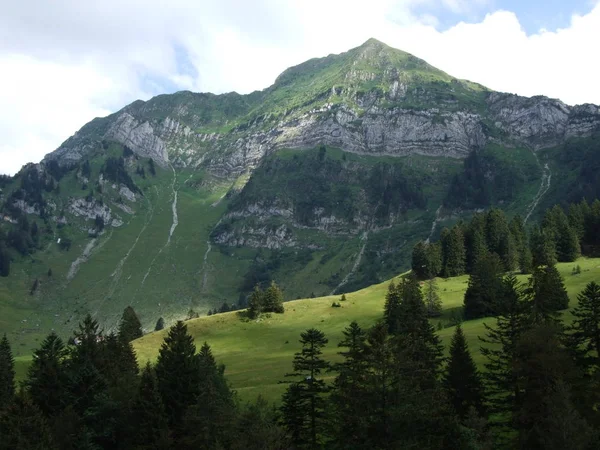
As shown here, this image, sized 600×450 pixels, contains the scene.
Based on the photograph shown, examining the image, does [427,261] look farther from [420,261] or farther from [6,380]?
[6,380]

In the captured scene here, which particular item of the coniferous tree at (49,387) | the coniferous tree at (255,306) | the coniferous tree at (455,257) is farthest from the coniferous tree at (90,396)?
the coniferous tree at (455,257)

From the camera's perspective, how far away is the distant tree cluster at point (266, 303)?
387 ft

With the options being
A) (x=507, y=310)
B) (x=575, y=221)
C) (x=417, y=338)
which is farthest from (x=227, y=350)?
(x=575, y=221)

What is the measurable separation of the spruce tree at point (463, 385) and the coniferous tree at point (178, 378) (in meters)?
26.2

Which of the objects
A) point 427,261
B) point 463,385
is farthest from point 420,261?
point 463,385

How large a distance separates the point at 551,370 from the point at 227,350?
7347 centimetres

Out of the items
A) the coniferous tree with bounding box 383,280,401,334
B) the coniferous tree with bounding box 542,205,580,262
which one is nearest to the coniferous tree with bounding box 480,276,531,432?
the coniferous tree with bounding box 383,280,401,334

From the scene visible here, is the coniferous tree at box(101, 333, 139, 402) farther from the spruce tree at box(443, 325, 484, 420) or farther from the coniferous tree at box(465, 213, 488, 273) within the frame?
the coniferous tree at box(465, 213, 488, 273)

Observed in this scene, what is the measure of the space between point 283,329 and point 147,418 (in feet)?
208

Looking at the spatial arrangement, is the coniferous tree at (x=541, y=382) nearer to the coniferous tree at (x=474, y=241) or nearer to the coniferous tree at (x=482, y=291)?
the coniferous tree at (x=482, y=291)

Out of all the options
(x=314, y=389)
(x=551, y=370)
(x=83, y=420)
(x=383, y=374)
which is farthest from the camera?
(x=83, y=420)

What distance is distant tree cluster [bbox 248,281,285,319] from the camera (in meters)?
118

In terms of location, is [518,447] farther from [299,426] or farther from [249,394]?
[249,394]

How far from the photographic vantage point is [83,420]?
5106cm
